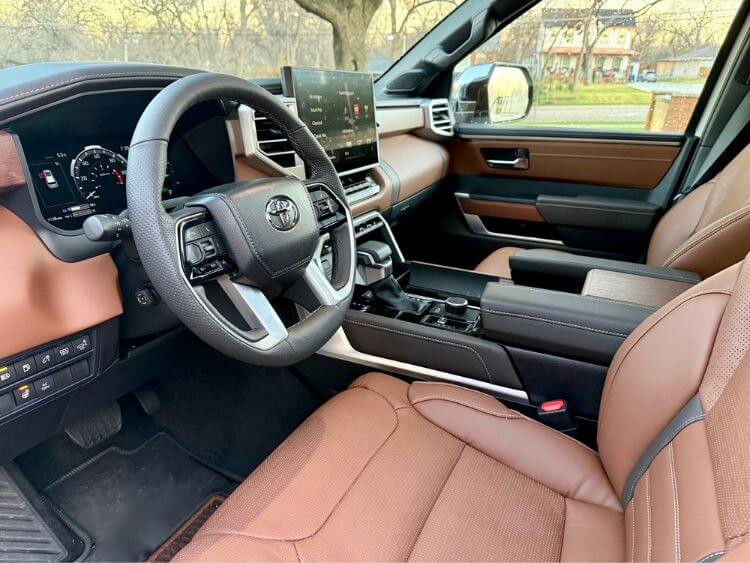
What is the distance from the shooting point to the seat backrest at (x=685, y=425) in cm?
60

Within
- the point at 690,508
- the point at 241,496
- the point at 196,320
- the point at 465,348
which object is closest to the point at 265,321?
the point at 196,320

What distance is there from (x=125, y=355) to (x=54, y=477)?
18.9 inches

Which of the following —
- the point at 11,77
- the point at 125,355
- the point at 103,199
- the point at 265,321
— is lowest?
Result: the point at 125,355

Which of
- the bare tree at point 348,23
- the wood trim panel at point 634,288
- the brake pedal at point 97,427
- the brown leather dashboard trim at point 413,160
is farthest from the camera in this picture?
the brown leather dashboard trim at point 413,160

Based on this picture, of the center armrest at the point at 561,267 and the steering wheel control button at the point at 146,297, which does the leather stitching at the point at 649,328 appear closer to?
the center armrest at the point at 561,267

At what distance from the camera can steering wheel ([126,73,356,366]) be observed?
30.5 inches

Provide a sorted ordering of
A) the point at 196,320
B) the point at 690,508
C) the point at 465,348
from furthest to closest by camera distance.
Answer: the point at 465,348, the point at 196,320, the point at 690,508

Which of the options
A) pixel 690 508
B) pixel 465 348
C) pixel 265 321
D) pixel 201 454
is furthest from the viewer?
pixel 201 454

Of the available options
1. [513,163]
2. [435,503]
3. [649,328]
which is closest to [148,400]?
[435,503]

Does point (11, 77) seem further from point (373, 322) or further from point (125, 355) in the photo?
point (373, 322)

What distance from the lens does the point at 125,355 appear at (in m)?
1.14

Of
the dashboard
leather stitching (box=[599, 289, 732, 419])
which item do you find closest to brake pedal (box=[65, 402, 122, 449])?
the dashboard

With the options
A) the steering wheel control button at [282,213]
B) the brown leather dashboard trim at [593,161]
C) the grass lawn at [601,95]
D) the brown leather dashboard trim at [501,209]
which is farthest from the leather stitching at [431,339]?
the grass lawn at [601,95]

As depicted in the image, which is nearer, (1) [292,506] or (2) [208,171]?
(1) [292,506]
